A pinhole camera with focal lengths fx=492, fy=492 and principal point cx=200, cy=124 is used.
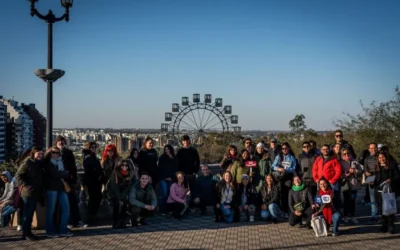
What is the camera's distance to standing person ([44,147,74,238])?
9.13 metres

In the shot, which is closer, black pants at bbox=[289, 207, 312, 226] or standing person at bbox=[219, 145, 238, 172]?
black pants at bbox=[289, 207, 312, 226]

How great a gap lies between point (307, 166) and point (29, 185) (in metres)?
5.68

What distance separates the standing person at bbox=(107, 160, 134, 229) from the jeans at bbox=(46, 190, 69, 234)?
1.04m

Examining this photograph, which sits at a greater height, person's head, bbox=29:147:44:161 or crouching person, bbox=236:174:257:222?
person's head, bbox=29:147:44:161

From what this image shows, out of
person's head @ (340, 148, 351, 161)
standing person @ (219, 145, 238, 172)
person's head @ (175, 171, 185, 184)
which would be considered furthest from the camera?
standing person @ (219, 145, 238, 172)

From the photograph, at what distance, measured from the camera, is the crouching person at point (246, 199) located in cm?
1068

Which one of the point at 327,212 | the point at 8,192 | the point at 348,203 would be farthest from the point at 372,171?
the point at 8,192

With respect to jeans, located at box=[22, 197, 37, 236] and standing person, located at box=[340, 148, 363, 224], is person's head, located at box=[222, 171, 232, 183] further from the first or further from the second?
jeans, located at box=[22, 197, 37, 236]

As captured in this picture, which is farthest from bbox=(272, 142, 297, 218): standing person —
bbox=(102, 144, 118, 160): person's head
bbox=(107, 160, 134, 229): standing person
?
bbox=(102, 144, 118, 160): person's head

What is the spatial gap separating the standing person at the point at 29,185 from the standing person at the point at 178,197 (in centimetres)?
320

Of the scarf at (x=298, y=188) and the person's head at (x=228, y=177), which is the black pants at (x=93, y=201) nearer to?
the person's head at (x=228, y=177)

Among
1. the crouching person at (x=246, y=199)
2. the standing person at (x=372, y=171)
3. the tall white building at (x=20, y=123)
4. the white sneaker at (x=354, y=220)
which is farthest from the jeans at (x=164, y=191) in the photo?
the tall white building at (x=20, y=123)

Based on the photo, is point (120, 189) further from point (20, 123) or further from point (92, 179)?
point (20, 123)

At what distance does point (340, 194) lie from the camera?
400 inches
